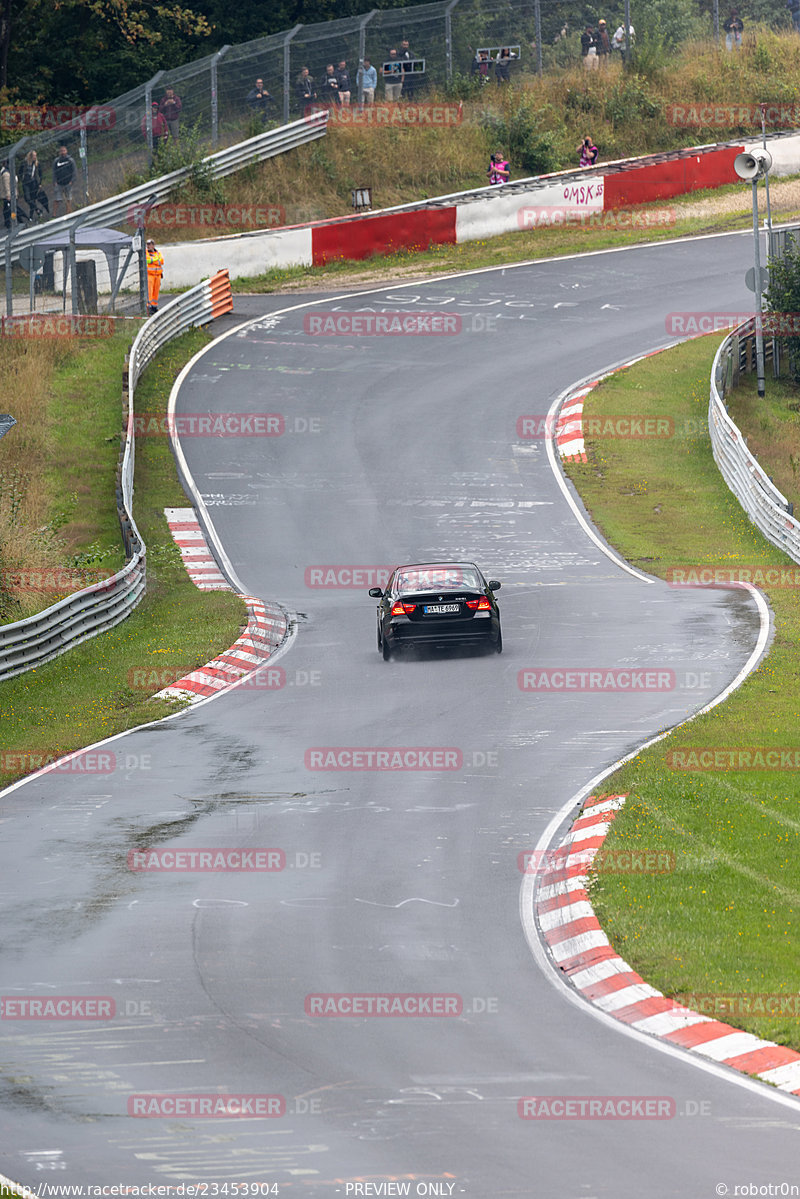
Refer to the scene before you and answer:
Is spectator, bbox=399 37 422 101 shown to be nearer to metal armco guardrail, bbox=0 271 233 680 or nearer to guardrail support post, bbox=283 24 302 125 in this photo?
guardrail support post, bbox=283 24 302 125

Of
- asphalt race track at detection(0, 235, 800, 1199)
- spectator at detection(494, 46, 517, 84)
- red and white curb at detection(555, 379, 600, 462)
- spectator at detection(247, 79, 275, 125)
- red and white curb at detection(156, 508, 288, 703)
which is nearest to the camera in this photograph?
asphalt race track at detection(0, 235, 800, 1199)

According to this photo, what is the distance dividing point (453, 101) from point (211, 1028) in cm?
5384

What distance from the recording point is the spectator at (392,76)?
56656mm

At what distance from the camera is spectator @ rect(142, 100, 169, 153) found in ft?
168

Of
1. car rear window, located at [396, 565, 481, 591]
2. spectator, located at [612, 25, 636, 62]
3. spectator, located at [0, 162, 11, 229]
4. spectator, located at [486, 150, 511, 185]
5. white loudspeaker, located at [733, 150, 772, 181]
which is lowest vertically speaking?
car rear window, located at [396, 565, 481, 591]

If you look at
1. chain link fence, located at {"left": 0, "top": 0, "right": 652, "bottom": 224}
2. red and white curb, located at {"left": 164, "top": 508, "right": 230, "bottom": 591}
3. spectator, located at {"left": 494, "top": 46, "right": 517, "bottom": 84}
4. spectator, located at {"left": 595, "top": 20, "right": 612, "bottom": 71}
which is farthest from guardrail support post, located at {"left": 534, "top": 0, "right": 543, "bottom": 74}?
red and white curb, located at {"left": 164, "top": 508, "right": 230, "bottom": 591}

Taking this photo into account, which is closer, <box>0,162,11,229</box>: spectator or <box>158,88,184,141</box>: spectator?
<box>0,162,11,229</box>: spectator

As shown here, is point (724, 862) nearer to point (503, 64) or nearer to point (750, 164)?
point (750, 164)

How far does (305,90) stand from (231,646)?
120 ft

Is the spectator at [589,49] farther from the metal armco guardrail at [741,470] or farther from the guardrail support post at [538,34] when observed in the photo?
the metal armco guardrail at [741,470]

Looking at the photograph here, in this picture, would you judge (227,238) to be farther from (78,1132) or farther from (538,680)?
(78,1132)

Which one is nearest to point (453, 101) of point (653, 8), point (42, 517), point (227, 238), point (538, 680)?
point (227, 238)

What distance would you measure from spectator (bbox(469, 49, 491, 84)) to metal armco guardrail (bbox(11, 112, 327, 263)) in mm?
6824

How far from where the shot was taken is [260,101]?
180ft
